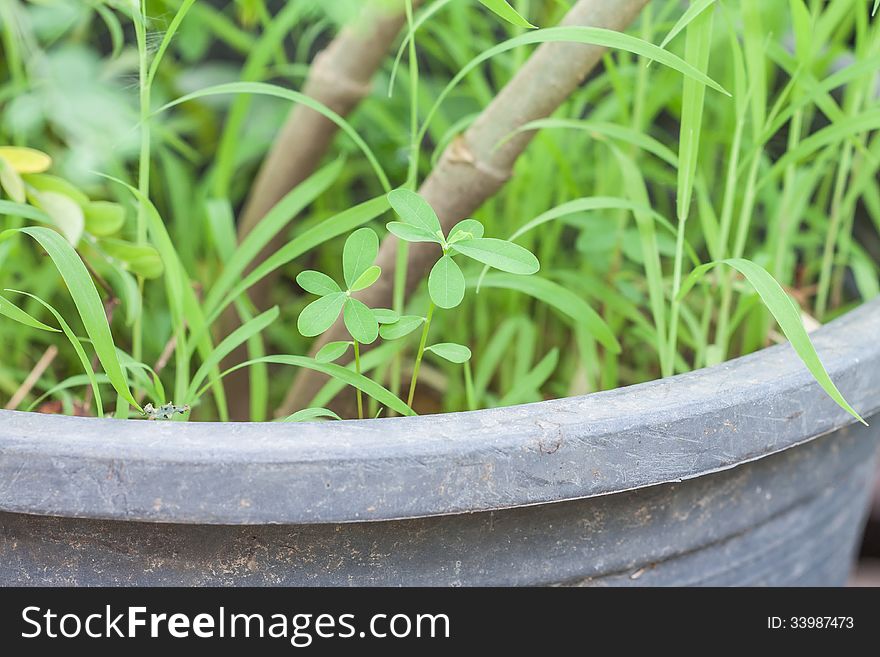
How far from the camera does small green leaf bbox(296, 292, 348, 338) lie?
436 millimetres

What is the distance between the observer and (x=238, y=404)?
0.79 metres

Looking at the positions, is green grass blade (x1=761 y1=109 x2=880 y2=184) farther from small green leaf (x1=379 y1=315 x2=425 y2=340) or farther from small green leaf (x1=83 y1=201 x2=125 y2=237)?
small green leaf (x1=83 y1=201 x2=125 y2=237)

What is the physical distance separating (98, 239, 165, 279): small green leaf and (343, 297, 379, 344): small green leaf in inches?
6.3

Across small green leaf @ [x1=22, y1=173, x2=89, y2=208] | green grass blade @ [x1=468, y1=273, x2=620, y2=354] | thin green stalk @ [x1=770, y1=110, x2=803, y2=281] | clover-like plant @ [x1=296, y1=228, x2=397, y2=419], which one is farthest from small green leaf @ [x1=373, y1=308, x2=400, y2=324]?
thin green stalk @ [x1=770, y1=110, x2=803, y2=281]

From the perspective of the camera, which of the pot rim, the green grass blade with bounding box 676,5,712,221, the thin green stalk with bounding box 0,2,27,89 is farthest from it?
the thin green stalk with bounding box 0,2,27,89

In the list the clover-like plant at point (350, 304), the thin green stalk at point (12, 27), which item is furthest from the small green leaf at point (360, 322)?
the thin green stalk at point (12, 27)

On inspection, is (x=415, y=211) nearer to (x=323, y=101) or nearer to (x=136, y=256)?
(x=136, y=256)

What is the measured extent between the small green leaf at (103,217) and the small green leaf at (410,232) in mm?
204

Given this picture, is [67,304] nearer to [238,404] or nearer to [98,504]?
[238,404]

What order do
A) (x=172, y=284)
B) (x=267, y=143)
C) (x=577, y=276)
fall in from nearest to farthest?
(x=172, y=284)
(x=577, y=276)
(x=267, y=143)

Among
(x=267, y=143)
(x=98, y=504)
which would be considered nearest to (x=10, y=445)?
(x=98, y=504)

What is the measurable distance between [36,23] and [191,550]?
1.51 ft

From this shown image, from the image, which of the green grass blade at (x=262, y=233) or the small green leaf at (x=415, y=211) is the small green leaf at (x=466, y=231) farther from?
the green grass blade at (x=262, y=233)

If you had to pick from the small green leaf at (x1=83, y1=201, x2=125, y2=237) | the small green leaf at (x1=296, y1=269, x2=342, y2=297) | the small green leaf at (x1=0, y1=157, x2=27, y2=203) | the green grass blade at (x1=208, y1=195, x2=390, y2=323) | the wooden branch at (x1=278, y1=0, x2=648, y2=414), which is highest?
the wooden branch at (x1=278, y1=0, x2=648, y2=414)
